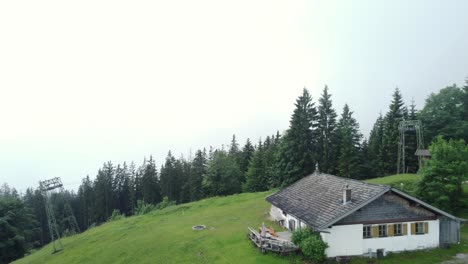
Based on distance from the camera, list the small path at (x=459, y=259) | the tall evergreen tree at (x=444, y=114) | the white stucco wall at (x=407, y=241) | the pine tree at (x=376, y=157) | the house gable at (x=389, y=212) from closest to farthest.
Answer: the small path at (x=459, y=259)
the house gable at (x=389, y=212)
the white stucco wall at (x=407, y=241)
the tall evergreen tree at (x=444, y=114)
the pine tree at (x=376, y=157)

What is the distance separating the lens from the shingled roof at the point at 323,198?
80.7 feet

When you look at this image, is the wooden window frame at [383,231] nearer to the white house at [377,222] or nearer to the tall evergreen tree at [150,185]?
the white house at [377,222]

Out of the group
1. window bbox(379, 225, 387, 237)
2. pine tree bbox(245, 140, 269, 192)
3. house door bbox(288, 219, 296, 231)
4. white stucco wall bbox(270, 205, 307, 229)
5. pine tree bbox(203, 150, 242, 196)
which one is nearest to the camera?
window bbox(379, 225, 387, 237)

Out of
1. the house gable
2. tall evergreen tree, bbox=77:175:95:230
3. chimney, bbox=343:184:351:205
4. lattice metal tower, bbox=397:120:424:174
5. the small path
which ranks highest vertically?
lattice metal tower, bbox=397:120:424:174

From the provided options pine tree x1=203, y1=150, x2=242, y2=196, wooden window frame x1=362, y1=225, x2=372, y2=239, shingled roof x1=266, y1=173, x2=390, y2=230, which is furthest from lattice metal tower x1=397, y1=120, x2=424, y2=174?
pine tree x1=203, y1=150, x2=242, y2=196

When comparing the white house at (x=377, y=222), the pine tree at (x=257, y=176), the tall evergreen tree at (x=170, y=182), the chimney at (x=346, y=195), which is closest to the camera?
the white house at (x=377, y=222)

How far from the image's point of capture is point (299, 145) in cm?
5825

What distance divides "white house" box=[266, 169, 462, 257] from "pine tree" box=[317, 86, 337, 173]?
1264 inches

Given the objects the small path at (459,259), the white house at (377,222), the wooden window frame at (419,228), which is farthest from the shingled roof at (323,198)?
the small path at (459,259)

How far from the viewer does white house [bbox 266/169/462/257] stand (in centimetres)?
2447

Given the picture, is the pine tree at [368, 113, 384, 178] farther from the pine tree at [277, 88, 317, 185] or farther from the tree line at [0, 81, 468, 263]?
the pine tree at [277, 88, 317, 185]

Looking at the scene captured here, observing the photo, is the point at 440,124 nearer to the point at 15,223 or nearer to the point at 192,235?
the point at 192,235

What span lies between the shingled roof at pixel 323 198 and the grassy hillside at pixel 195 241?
316 centimetres

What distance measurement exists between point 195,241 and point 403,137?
3817cm
